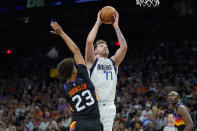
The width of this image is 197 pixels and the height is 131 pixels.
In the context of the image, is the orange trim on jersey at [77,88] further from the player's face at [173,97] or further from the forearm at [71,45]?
the player's face at [173,97]

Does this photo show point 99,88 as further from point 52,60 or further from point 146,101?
point 52,60

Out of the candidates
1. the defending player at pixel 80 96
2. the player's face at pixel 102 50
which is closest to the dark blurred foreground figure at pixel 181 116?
the player's face at pixel 102 50

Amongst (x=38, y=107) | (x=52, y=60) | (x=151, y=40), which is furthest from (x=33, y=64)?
(x=151, y=40)

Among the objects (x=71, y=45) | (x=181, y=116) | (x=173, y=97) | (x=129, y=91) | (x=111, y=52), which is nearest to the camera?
(x=71, y=45)

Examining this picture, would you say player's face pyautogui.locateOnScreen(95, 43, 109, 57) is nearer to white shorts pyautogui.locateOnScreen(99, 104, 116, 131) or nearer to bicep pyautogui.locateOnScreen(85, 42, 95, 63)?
bicep pyautogui.locateOnScreen(85, 42, 95, 63)

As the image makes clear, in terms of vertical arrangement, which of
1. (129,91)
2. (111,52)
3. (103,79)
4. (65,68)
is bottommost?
(129,91)

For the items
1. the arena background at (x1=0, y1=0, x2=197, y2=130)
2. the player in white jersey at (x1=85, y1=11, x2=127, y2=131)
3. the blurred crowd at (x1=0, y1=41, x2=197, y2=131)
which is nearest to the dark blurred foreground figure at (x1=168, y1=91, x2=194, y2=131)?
the player in white jersey at (x1=85, y1=11, x2=127, y2=131)

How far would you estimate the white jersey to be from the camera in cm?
486

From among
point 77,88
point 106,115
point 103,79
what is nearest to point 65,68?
point 77,88

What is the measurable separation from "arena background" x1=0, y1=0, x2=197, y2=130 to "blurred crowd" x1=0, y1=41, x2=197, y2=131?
5 cm

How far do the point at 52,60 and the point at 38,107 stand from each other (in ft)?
19.2

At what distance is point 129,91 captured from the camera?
15.0 m

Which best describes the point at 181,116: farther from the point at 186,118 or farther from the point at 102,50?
the point at 102,50

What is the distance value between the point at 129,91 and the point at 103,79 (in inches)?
401
